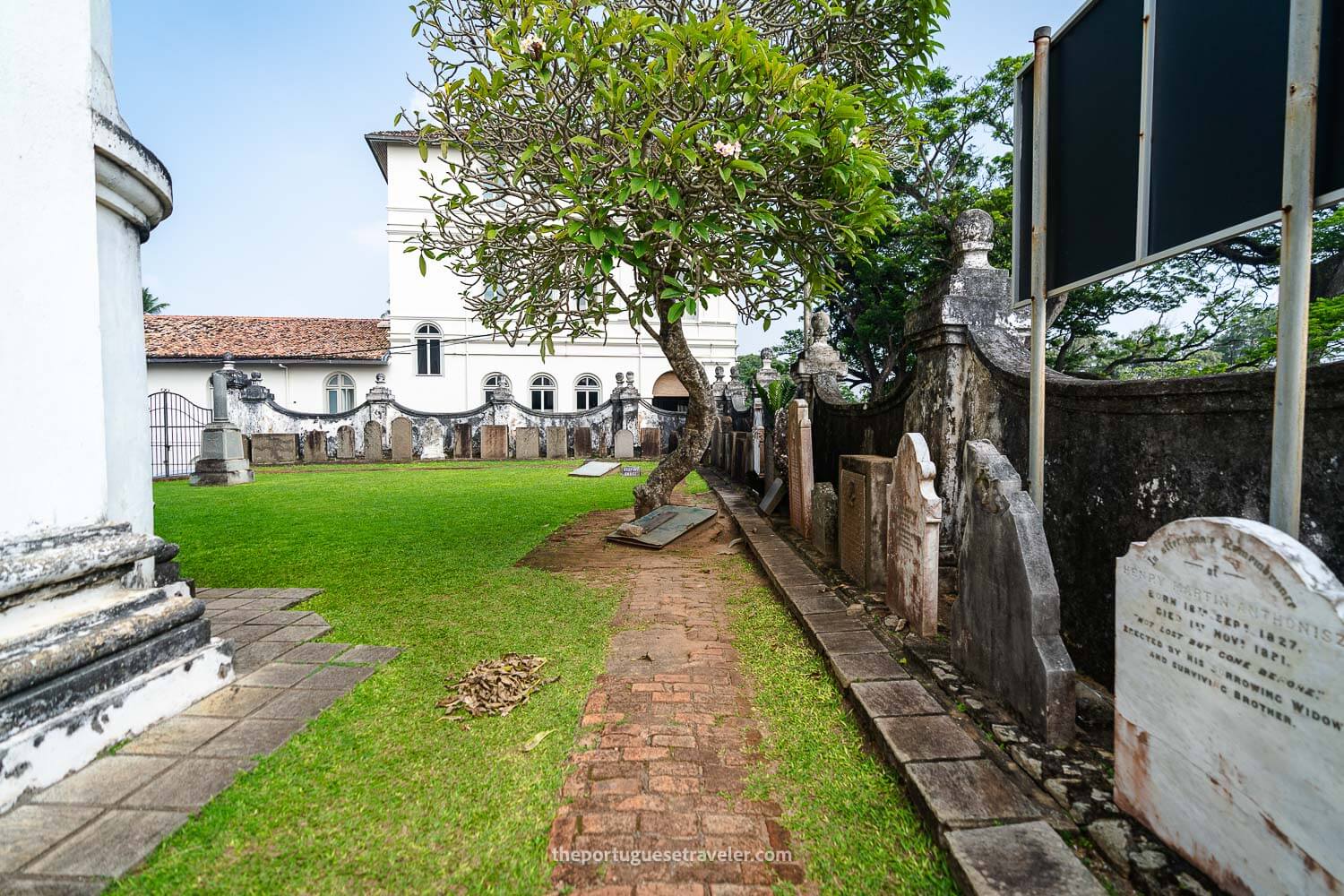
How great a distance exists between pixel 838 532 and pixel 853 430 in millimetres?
1829

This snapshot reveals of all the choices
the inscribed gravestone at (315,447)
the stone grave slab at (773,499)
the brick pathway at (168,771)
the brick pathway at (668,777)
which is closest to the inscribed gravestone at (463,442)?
the inscribed gravestone at (315,447)

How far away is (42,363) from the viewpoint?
230 centimetres

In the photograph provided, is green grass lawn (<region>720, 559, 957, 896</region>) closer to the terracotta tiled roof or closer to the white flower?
the white flower

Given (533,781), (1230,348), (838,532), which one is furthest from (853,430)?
(1230,348)

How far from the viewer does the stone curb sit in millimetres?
1670

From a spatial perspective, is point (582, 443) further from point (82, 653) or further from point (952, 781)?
point (952, 781)

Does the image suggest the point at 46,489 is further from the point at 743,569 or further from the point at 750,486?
the point at 750,486

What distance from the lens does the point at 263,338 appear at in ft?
78.3

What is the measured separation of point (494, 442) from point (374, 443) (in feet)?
11.0

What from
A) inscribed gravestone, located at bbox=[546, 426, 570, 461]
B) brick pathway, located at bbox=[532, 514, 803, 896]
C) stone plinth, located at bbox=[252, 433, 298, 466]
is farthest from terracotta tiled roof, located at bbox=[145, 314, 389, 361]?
brick pathway, located at bbox=[532, 514, 803, 896]

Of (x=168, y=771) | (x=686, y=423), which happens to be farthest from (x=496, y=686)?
(x=686, y=423)

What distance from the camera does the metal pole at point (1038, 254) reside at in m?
2.86

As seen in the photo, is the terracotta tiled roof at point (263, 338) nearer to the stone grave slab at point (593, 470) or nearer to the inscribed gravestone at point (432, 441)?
the inscribed gravestone at point (432, 441)

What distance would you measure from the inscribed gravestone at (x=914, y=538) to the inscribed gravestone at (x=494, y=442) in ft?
52.1
